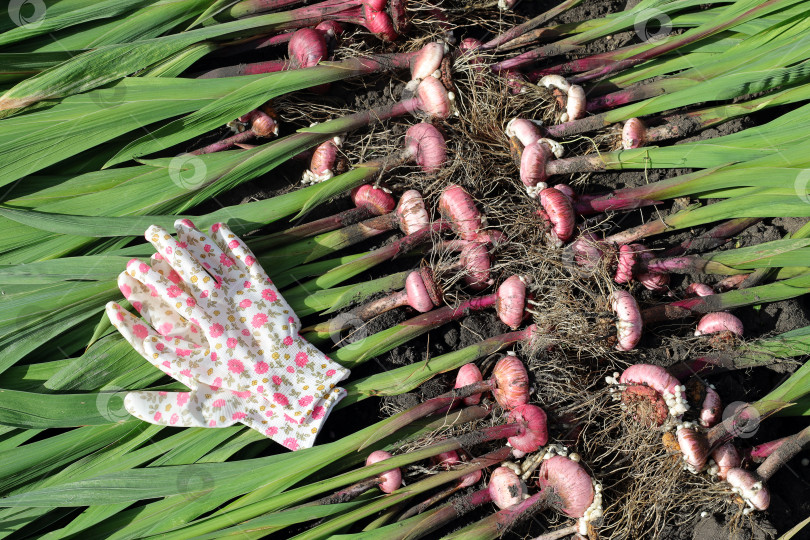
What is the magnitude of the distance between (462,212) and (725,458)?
1.06 meters

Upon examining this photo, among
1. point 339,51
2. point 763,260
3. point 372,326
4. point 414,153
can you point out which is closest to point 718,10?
point 763,260

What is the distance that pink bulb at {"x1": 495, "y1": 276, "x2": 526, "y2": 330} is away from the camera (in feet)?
5.84

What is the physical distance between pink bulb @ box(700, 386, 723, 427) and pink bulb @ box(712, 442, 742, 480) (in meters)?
0.07

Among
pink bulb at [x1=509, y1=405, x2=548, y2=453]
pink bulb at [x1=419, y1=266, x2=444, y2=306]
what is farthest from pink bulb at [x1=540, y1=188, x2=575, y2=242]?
pink bulb at [x1=509, y1=405, x2=548, y2=453]

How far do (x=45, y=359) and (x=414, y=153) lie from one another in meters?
1.27

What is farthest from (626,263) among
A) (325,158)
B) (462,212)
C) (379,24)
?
(379,24)

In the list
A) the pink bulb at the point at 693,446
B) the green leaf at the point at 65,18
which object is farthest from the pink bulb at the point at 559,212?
the green leaf at the point at 65,18

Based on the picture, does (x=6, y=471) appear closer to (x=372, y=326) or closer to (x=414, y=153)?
(x=372, y=326)

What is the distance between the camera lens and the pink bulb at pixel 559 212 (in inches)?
71.9

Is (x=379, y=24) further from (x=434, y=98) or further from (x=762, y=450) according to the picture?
(x=762, y=450)

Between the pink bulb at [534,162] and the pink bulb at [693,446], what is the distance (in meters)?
0.87

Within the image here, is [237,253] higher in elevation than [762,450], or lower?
higher

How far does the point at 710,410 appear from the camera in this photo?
1.72 meters

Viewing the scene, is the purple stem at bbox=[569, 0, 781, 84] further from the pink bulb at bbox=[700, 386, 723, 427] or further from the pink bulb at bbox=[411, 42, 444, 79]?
the pink bulb at bbox=[700, 386, 723, 427]
